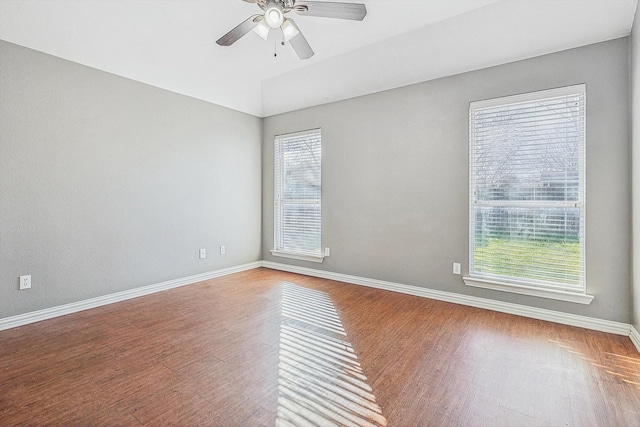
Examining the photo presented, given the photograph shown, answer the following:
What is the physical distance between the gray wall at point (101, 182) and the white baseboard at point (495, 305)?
1965mm

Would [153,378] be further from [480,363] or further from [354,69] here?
[354,69]

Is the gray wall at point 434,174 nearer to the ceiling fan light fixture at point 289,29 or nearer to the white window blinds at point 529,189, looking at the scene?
the white window blinds at point 529,189

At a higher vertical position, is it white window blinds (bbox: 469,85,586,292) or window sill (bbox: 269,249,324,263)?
white window blinds (bbox: 469,85,586,292)

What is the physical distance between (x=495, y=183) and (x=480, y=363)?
1.82 meters

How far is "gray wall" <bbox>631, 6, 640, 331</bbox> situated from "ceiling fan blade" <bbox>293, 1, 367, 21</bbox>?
81.7 inches

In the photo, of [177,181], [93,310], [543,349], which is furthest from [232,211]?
[543,349]

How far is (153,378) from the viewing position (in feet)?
6.37

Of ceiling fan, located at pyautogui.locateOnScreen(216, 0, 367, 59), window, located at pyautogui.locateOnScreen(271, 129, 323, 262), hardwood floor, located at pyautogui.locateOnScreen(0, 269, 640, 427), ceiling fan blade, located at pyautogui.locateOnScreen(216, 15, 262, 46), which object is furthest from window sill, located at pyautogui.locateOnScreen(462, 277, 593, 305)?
ceiling fan blade, located at pyautogui.locateOnScreen(216, 15, 262, 46)

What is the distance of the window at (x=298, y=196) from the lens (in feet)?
14.7

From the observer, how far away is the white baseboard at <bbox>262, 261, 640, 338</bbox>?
2.61 metres

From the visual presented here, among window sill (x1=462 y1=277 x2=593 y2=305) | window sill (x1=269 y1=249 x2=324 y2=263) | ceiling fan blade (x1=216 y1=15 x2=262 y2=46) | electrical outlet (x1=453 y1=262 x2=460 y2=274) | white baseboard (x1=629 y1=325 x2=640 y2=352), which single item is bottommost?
white baseboard (x1=629 y1=325 x2=640 y2=352)

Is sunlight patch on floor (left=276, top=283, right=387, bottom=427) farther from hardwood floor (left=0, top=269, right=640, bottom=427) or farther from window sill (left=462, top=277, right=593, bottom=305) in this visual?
window sill (left=462, top=277, right=593, bottom=305)

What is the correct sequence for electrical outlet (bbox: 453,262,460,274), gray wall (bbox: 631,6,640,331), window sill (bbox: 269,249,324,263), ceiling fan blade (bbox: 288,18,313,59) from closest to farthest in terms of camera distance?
gray wall (bbox: 631,6,640,331), ceiling fan blade (bbox: 288,18,313,59), electrical outlet (bbox: 453,262,460,274), window sill (bbox: 269,249,324,263)

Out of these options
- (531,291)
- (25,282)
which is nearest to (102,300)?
(25,282)
